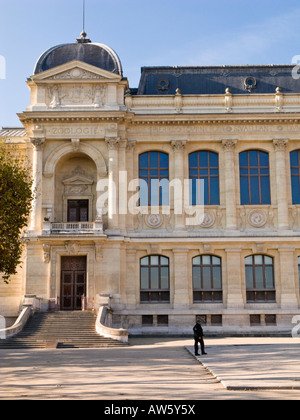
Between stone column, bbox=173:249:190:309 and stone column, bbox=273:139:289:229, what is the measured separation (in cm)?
714

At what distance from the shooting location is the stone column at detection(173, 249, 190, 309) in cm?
3675

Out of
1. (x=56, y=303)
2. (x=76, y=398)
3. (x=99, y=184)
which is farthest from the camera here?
(x=99, y=184)

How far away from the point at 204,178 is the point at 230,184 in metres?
1.96

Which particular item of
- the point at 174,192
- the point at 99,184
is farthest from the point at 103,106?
the point at 174,192

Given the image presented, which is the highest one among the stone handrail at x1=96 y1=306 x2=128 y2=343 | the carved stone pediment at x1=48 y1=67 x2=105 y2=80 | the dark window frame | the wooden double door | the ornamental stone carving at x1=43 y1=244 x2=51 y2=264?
the carved stone pediment at x1=48 y1=67 x2=105 y2=80

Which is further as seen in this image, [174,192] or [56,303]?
[174,192]

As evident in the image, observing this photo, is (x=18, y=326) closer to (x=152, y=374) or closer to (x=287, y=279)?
(x=152, y=374)

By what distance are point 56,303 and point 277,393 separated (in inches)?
935

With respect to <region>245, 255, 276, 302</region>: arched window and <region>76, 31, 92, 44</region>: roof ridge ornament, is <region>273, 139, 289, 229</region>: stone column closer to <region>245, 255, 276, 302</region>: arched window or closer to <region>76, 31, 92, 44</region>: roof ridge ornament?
<region>245, 255, 276, 302</region>: arched window

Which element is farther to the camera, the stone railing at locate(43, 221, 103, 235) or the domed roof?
the domed roof

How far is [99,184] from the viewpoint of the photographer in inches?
1485

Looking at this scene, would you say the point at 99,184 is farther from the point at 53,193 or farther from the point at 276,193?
the point at 276,193

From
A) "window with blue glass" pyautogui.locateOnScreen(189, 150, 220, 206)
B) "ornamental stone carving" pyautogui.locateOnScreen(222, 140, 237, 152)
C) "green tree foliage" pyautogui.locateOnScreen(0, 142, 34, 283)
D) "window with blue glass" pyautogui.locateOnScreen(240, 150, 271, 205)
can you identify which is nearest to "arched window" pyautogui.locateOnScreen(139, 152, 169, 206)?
"window with blue glass" pyautogui.locateOnScreen(189, 150, 220, 206)

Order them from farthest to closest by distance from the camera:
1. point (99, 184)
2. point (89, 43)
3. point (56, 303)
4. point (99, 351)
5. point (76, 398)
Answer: point (89, 43)
point (99, 184)
point (56, 303)
point (99, 351)
point (76, 398)
